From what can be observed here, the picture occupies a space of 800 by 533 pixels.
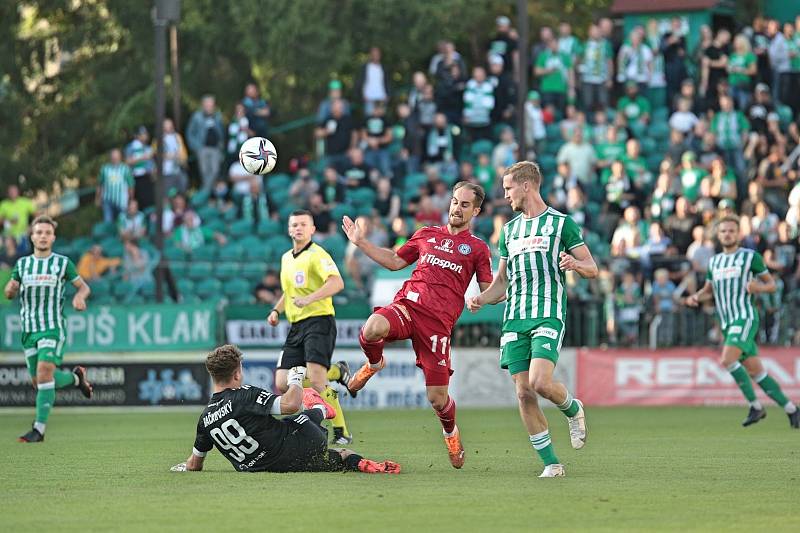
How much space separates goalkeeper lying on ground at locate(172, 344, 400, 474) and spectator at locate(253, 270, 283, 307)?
12047 millimetres

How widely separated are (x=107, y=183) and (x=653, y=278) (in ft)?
32.5

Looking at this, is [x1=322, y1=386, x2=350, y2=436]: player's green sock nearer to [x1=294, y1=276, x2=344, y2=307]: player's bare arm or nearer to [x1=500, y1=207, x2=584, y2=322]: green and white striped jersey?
[x1=294, y1=276, x2=344, y2=307]: player's bare arm

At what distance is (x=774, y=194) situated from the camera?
84.6ft

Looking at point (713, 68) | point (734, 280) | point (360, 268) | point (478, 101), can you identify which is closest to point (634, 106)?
point (713, 68)

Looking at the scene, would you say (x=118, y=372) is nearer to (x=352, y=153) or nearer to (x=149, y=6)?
(x=352, y=153)

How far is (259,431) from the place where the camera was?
36.5 ft

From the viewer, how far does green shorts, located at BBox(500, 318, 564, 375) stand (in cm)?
1103

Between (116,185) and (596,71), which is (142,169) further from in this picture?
(596,71)

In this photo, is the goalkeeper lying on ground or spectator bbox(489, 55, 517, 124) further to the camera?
spectator bbox(489, 55, 517, 124)

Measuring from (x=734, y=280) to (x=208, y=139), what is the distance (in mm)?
12767

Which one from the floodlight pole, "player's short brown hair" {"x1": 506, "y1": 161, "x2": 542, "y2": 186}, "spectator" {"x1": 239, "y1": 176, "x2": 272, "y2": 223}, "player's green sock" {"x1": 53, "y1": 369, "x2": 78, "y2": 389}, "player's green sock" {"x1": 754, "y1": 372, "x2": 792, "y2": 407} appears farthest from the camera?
"spectator" {"x1": 239, "y1": 176, "x2": 272, "y2": 223}

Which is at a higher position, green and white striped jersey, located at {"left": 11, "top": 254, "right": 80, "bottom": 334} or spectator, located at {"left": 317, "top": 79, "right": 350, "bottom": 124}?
spectator, located at {"left": 317, "top": 79, "right": 350, "bottom": 124}

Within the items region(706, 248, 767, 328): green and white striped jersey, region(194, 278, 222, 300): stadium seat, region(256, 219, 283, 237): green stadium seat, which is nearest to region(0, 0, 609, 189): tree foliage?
region(256, 219, 283, 237): green stadium seat

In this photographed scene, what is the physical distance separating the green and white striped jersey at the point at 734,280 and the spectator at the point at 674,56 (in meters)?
10.8
